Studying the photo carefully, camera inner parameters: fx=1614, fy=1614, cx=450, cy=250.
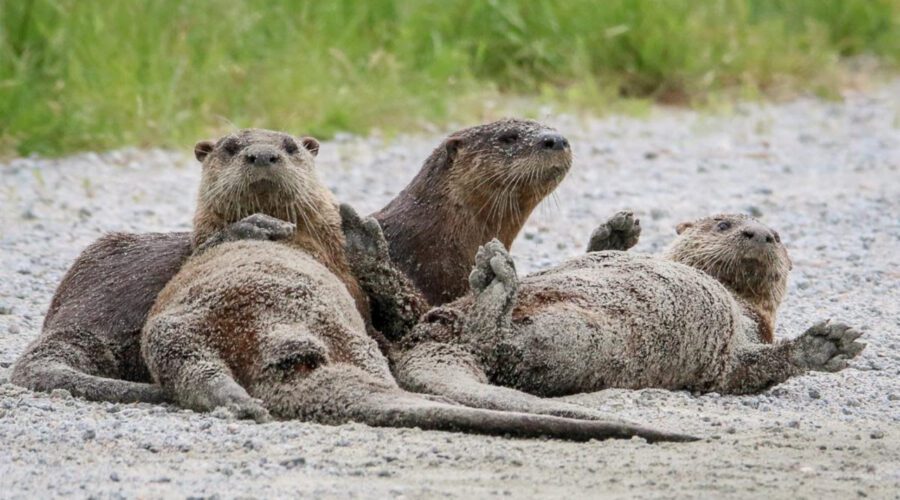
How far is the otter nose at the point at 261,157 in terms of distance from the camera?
20.0ft

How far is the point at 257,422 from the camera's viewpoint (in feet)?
16.0

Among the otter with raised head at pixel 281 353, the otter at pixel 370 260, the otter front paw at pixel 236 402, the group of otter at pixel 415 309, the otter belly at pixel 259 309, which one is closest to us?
the otter with raised head at pixel 281 353

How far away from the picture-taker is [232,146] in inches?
250

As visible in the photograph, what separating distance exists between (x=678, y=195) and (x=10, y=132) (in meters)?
4.42

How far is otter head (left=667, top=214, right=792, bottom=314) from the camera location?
22.0 feet

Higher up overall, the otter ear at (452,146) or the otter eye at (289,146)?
the otter ear at (452,146)

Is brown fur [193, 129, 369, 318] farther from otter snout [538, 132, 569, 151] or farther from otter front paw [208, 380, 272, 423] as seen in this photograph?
otter front paw [208, 380, 272, 423]

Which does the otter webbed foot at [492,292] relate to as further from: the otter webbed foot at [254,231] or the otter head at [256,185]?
the otter head at [256,185]

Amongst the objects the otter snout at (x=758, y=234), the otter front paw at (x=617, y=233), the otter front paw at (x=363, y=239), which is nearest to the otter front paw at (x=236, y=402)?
the otter front paw at (x=363, y=239)

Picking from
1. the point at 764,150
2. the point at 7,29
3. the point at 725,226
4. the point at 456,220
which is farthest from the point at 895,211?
the point at 7,29

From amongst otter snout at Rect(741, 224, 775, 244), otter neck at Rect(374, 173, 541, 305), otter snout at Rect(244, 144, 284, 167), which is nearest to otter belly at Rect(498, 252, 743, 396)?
otter neck at Rect(374, 173, 541, 305)

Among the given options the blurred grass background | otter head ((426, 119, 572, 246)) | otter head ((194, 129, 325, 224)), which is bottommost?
otter head ((194, 129, 325, 224))

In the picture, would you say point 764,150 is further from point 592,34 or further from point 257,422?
point 257,422

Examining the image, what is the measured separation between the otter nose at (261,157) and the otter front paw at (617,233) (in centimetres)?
148
